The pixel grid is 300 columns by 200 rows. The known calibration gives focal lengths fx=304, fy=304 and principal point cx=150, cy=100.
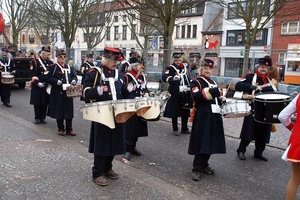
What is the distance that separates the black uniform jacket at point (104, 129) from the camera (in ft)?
13.1

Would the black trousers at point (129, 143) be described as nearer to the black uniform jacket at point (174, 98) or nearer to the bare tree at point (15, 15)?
the black uniform jacket at point (174, 98)

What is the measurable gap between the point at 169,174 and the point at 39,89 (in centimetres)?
462

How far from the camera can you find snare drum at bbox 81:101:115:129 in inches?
141

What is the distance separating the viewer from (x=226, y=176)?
477 centimetres

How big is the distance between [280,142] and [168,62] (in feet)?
21.4

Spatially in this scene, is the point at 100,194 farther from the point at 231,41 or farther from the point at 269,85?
the point at 231,41

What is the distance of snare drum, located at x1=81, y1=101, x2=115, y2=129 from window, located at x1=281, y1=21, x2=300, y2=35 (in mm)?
30284

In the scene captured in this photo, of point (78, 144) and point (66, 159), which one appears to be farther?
point (78, 144)

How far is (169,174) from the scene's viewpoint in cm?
471

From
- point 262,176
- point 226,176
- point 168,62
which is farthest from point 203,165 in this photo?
point 168,62

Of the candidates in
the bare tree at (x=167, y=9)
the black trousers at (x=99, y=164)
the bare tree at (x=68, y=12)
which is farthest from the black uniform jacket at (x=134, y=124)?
the bare tree at (x=68, y=12)

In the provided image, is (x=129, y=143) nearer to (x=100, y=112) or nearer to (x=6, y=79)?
(x=100, y=112)

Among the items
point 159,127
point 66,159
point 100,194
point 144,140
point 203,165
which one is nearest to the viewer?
point 100,194

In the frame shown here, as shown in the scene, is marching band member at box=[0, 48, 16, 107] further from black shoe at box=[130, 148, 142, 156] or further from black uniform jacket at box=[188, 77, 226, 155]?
black uniform jacket at box=[188, 77, 226, 155]
